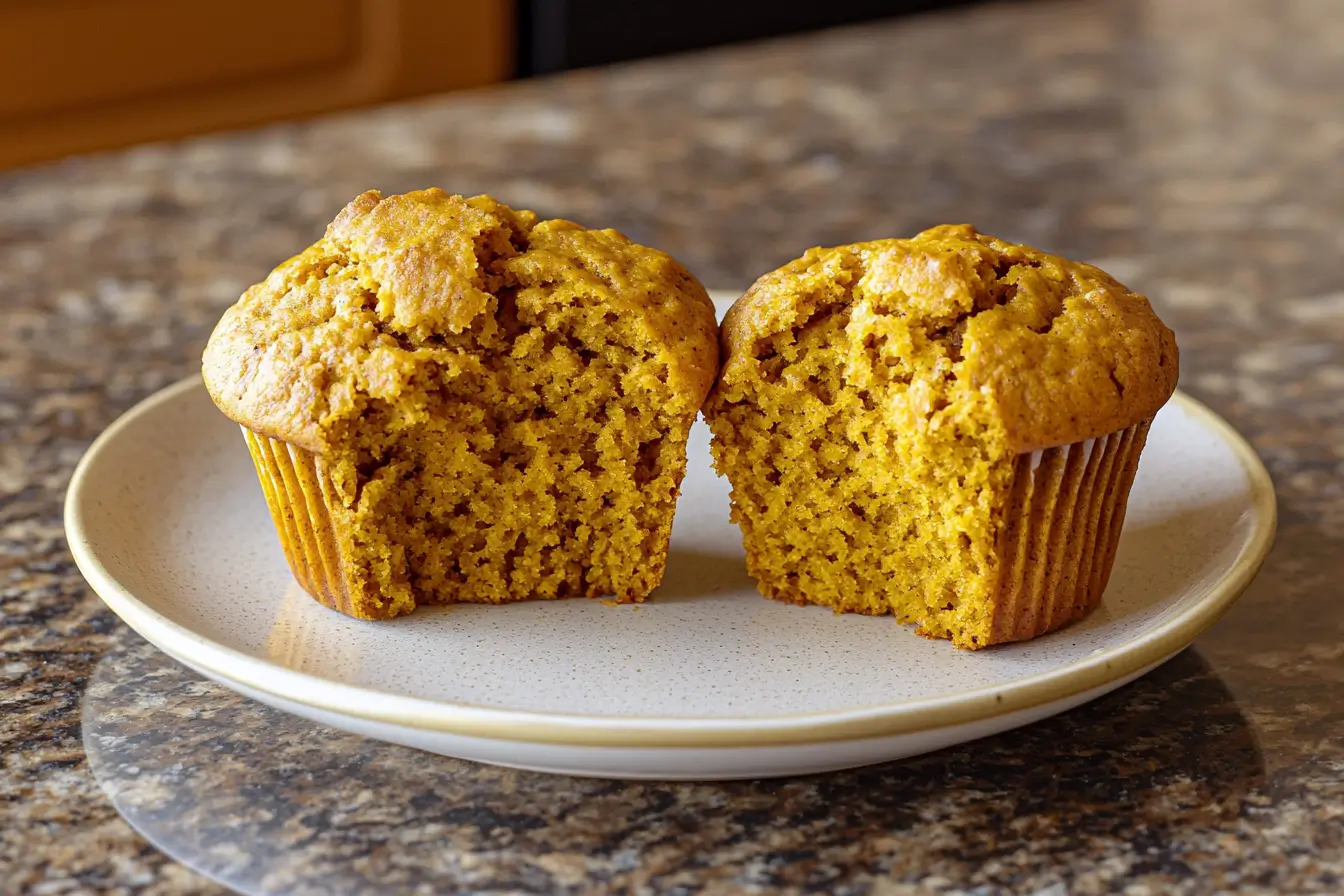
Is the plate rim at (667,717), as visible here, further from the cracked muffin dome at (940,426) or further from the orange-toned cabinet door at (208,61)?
the orange-toned cabinet door at (208,61)

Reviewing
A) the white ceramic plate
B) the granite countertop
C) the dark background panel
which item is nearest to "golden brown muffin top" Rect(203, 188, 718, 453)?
the white ceramic plate

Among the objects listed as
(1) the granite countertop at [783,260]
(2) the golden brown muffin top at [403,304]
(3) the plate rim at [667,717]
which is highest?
(2) the golden brown muffin top at [403,304]

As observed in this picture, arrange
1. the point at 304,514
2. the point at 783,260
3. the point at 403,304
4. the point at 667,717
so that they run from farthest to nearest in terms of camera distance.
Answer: the point at 783,260
the point at 304,514
the point at 403,304
the point at 667,717

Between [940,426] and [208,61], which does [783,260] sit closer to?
[940,426]

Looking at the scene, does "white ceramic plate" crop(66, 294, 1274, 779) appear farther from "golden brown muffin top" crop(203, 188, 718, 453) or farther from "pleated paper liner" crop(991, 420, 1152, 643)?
"golden brown muffin top" crop(203, 188, 718, 453)

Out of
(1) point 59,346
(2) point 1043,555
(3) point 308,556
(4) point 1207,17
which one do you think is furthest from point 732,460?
(4) point 1207,17

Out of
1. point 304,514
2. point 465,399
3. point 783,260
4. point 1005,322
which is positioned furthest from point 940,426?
point 783,260

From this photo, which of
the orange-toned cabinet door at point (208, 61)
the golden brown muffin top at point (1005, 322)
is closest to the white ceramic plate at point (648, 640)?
the golden brown muffin top at point (1005, 322)
